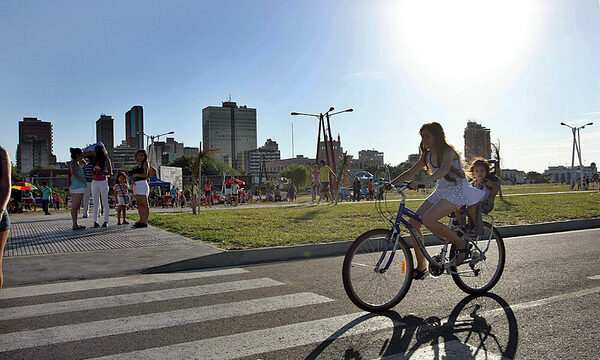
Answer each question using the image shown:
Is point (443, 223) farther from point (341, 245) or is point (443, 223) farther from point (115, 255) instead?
point (115, 255)

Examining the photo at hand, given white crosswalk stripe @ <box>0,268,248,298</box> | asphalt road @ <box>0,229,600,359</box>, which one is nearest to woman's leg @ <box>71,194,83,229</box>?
white crosswalk stripe @ <box>0,268,248,298</box>

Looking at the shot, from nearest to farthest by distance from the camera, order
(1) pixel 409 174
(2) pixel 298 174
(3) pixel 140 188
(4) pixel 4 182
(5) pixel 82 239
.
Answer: (4) pixel 4 182 < (1) pixel 409 174 < (5) pixel 82 239 < (3) pixel 140 188 < (2) pixel 298 174

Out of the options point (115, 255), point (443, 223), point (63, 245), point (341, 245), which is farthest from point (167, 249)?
point (443, 223)

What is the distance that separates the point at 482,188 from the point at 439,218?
1.32 m

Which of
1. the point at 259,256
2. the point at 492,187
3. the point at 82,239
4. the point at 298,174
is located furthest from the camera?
the point at 298,174

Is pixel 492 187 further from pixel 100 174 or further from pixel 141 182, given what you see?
pixel 100 174

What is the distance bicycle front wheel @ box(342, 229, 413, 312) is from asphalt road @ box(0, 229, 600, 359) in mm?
142

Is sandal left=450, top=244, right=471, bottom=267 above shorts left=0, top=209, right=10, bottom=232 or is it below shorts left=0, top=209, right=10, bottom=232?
below

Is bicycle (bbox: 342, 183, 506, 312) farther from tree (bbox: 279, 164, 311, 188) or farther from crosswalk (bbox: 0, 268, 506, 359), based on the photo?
tree (bbox: 279, 164, 311, 188)

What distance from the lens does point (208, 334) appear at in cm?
396

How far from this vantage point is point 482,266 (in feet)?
17.5

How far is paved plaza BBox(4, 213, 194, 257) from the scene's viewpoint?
819 centimetres

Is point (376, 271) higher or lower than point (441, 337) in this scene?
higher

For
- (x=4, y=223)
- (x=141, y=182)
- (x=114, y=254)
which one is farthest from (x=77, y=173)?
(x=4, y=223)
